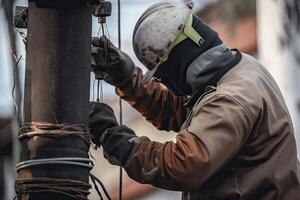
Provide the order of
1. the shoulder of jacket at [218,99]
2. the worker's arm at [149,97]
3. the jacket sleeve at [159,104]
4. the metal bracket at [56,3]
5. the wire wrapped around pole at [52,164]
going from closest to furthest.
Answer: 1. the wire wrapped around pole at [52,164]
2. the metal bracket at [56,3]
3. the shoulder of jacket at [218,99]
4. the worker's arm at [149,97]
5. the jacket sleeve at [159,104]

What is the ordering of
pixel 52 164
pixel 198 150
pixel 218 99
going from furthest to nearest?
pixel 218 99 → pixel 198 150 → pixel 52 164

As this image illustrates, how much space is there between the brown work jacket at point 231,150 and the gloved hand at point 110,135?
1.8 inches

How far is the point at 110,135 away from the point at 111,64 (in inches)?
24.3

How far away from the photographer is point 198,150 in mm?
5625

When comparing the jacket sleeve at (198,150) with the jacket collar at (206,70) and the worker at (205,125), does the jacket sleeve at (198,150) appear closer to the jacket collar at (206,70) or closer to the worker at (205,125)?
the worker at (205,125)

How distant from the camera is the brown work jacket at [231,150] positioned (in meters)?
5.64

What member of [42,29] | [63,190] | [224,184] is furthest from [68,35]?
[224,184]

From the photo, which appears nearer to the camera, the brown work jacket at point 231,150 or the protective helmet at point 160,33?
the brown work jacket at point 231,150

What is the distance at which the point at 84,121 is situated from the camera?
5410 millimetres

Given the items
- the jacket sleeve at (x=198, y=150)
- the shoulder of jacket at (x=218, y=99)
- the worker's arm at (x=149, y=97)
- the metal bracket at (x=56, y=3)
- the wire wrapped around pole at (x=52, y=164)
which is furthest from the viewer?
the worker's arm at (x=149, y=97)

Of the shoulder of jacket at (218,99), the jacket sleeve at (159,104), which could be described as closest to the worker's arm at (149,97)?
the jacket sleeve at (159,104)

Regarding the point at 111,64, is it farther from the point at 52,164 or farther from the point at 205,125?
the point at 52,164

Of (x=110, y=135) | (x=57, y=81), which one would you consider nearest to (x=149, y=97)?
(x=110, y=135)

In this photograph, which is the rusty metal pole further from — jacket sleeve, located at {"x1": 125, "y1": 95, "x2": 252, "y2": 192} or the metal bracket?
jacket sleeve, located at {"x1": 125, "y1": 95, "x2": 252, "y2": 192}
